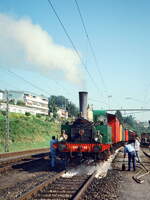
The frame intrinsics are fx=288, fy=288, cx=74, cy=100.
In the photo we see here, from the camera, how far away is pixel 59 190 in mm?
10008

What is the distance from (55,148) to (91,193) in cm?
639

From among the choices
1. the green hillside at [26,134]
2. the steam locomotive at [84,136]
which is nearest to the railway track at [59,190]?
the steam locomotive at [84,136]

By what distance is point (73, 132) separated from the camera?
16578mm

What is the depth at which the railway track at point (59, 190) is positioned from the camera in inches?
352

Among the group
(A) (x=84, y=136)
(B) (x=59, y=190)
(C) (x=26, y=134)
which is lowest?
(B) (x=59, y=190)

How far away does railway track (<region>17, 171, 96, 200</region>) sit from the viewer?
29.3 ft

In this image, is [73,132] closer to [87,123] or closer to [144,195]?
[87,123]

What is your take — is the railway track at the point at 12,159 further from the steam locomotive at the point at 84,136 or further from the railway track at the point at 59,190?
the railway track at the point at 59,190

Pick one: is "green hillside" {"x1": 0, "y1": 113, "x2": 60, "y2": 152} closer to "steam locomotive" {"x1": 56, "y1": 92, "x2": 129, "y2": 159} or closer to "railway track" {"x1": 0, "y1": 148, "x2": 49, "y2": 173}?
"railway track" {"x1": 0, "y1": 148, "x2": 49, "y2": 173}

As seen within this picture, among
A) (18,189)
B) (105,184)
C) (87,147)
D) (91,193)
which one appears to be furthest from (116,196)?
(87,147)

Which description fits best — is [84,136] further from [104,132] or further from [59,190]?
[59,190]

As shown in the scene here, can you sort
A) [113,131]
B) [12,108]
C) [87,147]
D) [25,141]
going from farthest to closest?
[12,108] → [25,141] → [113,131] → [87,147]

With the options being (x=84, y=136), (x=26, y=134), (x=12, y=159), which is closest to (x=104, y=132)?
(x=84, y=136)

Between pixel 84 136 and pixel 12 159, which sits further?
pixel 12 159
